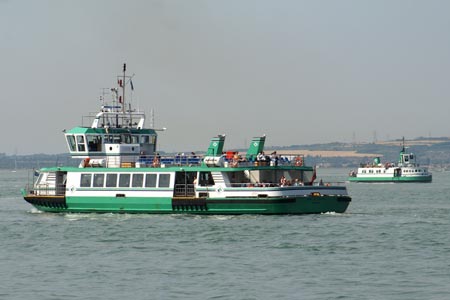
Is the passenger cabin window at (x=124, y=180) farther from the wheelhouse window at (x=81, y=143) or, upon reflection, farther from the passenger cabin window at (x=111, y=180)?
the wheelhouse window at (x=81, y=143)

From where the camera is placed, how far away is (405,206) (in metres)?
79.8

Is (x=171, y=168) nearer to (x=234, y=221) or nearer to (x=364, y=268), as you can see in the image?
(x=234, y=221)

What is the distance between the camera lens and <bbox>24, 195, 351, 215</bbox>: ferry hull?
56250 mm

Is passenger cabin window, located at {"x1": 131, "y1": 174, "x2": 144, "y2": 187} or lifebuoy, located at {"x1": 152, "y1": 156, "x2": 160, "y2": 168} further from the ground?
lifebuoy, located at {"x1": 152, "y1": 156, "x2": 160, "y2": 168}

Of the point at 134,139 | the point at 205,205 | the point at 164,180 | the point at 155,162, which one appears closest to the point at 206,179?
the point at 205,205

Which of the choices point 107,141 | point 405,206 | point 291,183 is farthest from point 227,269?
point 405,206

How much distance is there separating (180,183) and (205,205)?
9.12 feet

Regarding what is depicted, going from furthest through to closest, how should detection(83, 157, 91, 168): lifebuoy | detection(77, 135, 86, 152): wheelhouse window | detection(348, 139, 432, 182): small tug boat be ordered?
1. detection(348, 139, 432, 182): small tug boat
2. detection(77, 135, 86, 152): wheelhouse window
3. detection(83, 157, 91, 168): lifebuoy

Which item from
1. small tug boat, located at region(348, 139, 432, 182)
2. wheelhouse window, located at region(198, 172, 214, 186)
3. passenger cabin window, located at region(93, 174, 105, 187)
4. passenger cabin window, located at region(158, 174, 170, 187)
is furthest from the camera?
small tug boat, located at region(348, 139, 432, 182)

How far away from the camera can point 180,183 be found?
5938cm

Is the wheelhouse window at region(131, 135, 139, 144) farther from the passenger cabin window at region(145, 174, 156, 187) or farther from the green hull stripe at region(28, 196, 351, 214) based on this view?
the passenger cabin window at region(145, 174, 156, 187)

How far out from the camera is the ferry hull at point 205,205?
185 ft

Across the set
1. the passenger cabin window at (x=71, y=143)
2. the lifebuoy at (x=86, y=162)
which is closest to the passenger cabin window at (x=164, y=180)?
the lifebuoy at (x=86, y=162)

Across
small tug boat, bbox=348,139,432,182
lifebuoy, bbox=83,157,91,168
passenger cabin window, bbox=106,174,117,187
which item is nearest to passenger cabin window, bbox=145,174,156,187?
passenger cabin window, bbox=106,174,117,187
